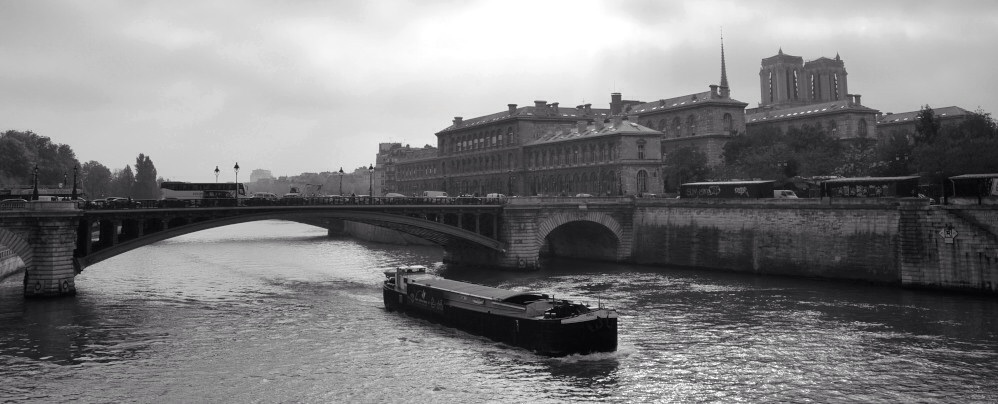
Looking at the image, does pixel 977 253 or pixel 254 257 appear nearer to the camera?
pixel 977 253

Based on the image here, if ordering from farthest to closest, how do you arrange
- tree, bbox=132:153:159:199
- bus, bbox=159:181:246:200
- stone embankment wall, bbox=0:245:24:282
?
tree, bbox=132:153:159:199
bus, bbox=159:181:246:200
stone embankment wall, bbox=0:245:24:282

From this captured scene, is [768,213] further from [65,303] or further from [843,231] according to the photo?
[65,303]

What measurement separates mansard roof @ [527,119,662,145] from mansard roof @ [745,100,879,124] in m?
34.9

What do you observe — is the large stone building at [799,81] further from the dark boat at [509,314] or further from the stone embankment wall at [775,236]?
the dark boat at [509,314]

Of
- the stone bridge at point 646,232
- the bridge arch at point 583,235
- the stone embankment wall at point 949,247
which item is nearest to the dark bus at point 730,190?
the stone bridge at point 646,232

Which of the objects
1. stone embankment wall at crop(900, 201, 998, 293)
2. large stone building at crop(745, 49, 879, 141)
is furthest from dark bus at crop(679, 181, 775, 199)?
large stone building at crop(745, 49, 879, 141)

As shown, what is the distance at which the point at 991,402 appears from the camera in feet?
89.6

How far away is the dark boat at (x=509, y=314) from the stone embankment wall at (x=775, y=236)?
2715 cm

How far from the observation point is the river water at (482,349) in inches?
1149

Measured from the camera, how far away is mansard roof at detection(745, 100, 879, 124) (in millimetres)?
117250

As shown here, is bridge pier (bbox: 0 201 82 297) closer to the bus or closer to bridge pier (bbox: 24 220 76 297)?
bridge pier (bbox: 24 220 76 297)

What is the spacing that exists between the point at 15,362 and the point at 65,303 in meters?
14.0

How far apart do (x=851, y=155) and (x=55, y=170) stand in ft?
372

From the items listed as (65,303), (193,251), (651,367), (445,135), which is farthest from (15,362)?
(445,135)
